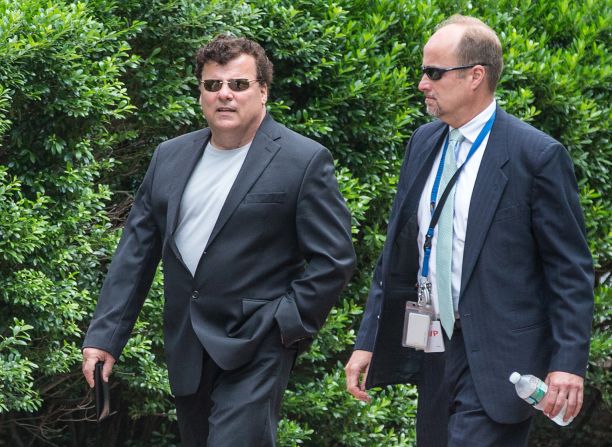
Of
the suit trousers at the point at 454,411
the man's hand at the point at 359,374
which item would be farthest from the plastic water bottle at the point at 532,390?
the man's hand at the point at 359,374

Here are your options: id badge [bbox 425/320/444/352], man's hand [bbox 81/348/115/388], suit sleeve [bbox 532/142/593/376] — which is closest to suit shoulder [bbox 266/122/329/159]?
id badge [bbox 425/320/444/352]

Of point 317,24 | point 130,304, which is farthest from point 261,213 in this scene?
point 317,24

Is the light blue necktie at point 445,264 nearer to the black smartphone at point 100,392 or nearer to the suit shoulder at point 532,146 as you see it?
the suit shoulder at point 532,146

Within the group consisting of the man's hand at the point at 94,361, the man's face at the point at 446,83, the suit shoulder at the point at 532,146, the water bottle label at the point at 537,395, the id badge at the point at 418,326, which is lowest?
the man's hand at the point at 94,361

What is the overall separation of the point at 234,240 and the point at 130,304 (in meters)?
0.57

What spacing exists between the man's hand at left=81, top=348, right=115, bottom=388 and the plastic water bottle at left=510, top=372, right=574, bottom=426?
1.72m

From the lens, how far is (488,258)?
4.70 metres

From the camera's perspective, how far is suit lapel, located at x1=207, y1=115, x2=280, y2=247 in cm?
511

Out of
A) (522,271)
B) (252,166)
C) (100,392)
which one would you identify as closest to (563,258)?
(522,271)

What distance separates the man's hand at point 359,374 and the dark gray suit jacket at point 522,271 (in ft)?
1.86

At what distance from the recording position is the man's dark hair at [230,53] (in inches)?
206

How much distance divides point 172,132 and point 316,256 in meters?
2.08

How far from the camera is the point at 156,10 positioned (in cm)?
664

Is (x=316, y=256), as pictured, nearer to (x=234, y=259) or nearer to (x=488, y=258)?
(x=234, y=259)
